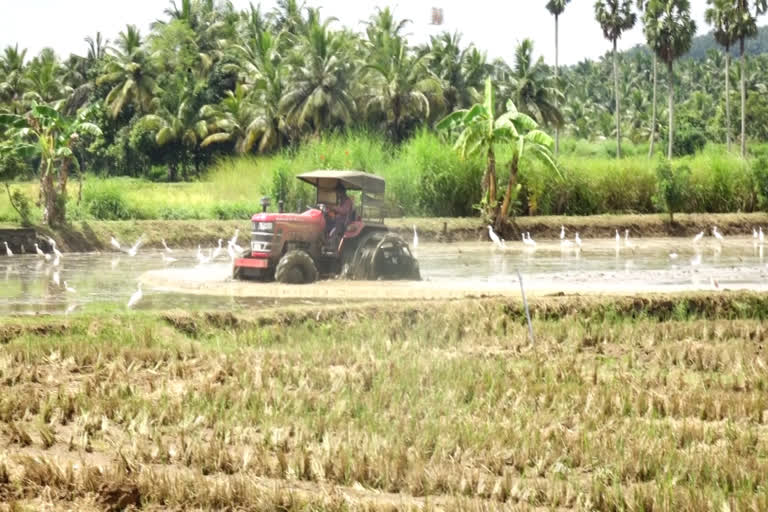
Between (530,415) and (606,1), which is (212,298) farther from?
(606,1)

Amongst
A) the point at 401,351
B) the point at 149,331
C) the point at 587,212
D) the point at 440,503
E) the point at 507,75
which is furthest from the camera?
the point at 507,75

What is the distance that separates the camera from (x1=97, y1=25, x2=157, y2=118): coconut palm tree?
58219 millimetres

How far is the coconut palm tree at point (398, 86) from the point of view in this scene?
48.7 metres

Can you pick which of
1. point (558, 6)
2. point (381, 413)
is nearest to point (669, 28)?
point (558, 6)

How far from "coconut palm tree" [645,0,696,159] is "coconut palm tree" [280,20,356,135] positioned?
18.3 meters

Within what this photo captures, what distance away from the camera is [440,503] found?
5.32m

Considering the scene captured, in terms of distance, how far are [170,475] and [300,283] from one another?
977cm

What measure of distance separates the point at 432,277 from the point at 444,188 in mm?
13463

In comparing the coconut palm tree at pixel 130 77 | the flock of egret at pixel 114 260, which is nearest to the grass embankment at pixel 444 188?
the flock of egret at pixel 114 260

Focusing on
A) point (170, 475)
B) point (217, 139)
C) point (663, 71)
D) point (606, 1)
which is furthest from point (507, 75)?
point (663, 71)

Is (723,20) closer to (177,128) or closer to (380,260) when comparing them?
(177,128)

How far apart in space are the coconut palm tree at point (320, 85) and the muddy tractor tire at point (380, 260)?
3106cm

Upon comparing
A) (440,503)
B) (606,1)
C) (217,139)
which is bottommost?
(440,503)

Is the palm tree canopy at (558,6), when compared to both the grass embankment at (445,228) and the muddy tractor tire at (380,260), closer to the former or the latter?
the grass embankment at (445,228)
